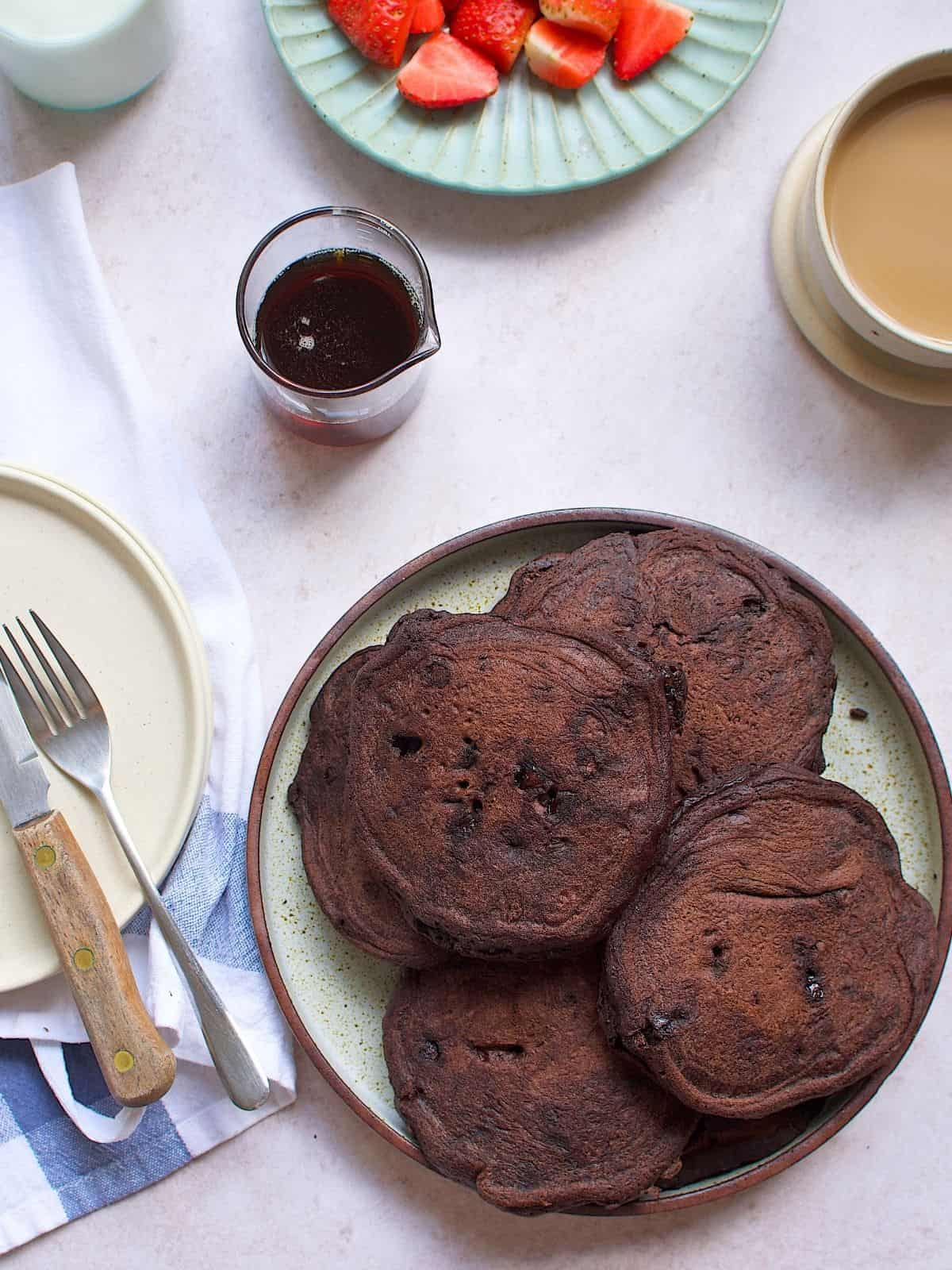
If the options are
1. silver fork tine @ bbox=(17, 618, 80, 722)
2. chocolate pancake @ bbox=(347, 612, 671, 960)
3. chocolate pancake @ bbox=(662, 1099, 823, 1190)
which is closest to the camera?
chocolate pancake @ bbox=(347, 612, 671, 960)

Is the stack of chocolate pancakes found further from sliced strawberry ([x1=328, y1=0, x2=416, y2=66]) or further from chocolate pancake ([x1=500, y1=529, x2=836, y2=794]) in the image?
sliced strawberry ([x1=328, y1=0, x2=416, y2=66])

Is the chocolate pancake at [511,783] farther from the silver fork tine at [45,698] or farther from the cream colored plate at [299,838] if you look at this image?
the silver fork tine at [45,698]

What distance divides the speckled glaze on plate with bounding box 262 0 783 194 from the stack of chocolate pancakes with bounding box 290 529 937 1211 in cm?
53

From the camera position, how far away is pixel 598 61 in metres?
1.49

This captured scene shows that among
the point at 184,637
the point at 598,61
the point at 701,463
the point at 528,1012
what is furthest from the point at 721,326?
the point at 528,1012

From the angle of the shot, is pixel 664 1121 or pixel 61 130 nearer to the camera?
pixel 664 1121

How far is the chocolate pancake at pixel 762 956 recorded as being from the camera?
1205 mm

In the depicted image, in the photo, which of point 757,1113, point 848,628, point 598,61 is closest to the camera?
point 757,1113

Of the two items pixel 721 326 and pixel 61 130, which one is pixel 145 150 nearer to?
pixel 61 130

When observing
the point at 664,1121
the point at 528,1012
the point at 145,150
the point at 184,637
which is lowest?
the point at 664,1121

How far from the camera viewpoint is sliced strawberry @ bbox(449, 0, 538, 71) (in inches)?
58.0

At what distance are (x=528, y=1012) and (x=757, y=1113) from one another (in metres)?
0.27

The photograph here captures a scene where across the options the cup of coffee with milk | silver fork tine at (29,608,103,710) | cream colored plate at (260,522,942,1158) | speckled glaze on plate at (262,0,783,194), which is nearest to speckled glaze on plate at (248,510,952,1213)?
cream colored plate at (260,522,942,1158)

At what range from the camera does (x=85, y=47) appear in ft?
4.69
